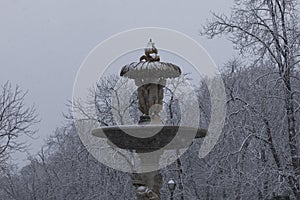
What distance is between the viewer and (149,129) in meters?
6.39

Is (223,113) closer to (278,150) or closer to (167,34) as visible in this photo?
(278,150)

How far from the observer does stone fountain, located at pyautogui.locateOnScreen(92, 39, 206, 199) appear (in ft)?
21.4

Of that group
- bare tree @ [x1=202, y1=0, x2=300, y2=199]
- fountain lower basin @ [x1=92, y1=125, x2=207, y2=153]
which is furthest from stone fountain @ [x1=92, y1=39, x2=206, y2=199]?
bare tree @ [x1=202, y1=0, x2=300, y2=199]

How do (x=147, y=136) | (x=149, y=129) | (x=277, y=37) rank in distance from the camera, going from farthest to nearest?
(x=277, y=37) < (x=147, y=136) < (x=149, y=129)

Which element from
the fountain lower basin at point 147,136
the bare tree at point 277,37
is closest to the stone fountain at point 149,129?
the fountain lower basin at point 147,136

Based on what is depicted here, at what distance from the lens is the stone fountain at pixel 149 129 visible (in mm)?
6508

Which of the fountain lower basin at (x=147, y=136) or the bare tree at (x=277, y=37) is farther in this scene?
the bare tree at (x=277, y=37)

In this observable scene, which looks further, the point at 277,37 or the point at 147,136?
the point at 277,37

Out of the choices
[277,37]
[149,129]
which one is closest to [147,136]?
[149,129]

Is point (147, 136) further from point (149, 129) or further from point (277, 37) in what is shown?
point (277, 37)

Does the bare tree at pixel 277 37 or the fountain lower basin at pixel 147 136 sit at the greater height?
the bare tree at pixel 277 37

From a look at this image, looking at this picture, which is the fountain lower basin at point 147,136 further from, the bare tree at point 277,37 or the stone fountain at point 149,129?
the bare tree at point 277,37

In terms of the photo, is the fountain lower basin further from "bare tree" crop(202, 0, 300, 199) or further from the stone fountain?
"bare tree" crop(202, 0, 300, 199)

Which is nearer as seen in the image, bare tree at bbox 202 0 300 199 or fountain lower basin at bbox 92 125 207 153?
fountain lower basin at bbox 92 125 207 153
